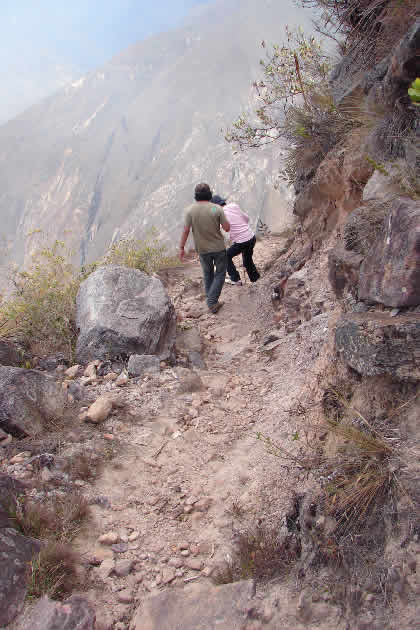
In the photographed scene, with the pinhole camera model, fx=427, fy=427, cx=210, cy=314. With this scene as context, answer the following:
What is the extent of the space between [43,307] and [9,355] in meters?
0.88

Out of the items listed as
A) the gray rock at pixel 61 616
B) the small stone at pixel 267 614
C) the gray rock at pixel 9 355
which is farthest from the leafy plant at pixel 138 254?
the small stone at pixel 267 614

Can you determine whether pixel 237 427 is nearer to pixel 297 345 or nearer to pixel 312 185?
pixel 297 345

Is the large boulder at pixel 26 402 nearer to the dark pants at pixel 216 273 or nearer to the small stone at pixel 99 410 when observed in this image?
the small stone at pixel 99 410

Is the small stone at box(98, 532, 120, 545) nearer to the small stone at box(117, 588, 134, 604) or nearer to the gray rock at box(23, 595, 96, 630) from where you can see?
the small stone at box(117, 588, 134, 604)

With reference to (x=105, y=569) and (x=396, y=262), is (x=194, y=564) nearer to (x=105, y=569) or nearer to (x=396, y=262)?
(x=105, y=569)

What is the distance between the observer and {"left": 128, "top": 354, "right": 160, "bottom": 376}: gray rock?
436 cm

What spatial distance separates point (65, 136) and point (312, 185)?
5450 inches

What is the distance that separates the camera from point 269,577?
6.36 feet

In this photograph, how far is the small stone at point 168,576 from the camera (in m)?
2.29

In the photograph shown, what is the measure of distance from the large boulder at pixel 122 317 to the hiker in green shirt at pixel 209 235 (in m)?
1.05

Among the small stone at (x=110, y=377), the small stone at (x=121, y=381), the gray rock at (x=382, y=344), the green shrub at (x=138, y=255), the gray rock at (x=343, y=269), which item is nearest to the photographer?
the gray rock at (x=382, y=344)

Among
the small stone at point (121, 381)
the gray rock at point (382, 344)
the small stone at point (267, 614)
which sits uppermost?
the gray rock at point (382, 344)

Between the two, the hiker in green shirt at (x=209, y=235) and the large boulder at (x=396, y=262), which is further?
the hiker in green shirt at (x=209, y=235)

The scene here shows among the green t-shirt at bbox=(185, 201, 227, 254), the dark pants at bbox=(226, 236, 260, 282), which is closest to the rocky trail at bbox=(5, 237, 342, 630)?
the green t-shirt at bbox=(185, 201, 227, 254)
